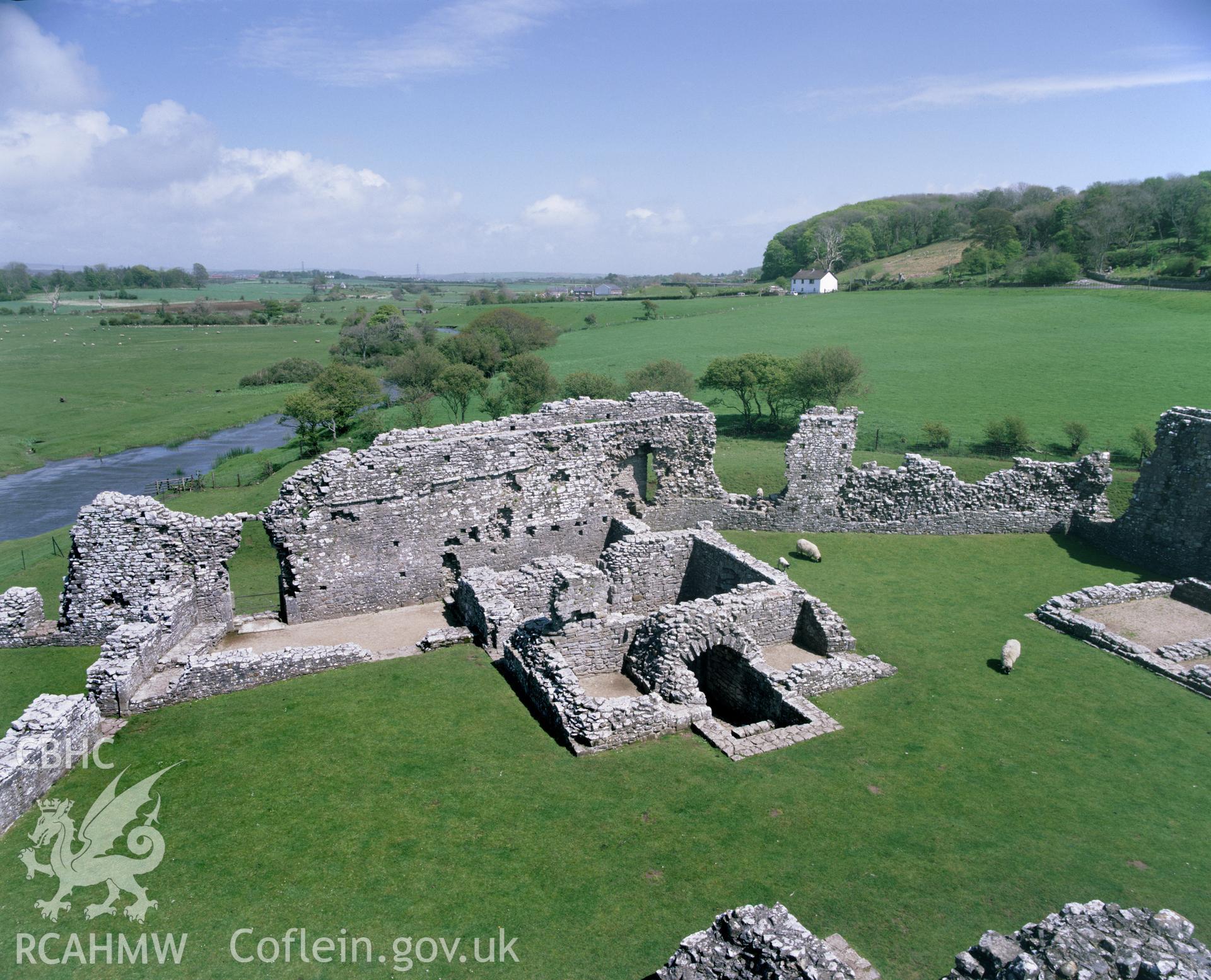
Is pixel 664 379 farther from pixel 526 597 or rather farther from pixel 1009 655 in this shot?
pixel 1009 655

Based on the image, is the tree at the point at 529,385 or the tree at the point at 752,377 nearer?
the tree at the point at 752,377

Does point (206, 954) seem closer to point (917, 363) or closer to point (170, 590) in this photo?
point (170, 590)

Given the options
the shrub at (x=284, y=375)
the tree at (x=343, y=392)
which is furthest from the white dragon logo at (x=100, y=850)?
the shrub at (x=284, y=375)

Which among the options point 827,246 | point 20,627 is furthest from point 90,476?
point 827,246

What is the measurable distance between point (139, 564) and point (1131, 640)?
2386cm

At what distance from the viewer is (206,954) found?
847 cm

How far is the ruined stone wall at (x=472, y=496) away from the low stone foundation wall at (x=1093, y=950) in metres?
14.7

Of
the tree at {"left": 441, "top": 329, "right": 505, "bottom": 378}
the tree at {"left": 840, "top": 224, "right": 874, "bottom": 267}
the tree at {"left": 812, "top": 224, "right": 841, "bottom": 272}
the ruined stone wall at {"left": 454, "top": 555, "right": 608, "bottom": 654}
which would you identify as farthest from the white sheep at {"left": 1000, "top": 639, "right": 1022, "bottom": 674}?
the tree at {"left": 840, "top": 224, "right": 874, "bottom": 267}

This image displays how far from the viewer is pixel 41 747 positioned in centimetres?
1125

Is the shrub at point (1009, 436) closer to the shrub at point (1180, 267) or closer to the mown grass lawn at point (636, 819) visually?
the mown grass lawn at point (636, 819)

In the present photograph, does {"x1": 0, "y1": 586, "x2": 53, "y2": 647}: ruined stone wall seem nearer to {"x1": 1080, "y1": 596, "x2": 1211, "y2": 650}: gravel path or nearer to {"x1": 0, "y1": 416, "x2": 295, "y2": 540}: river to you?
{"x1": 0, "y1": 416, "x2": 295, "y2": 540}: river

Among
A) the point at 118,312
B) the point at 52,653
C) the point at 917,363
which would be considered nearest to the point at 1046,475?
the point at 52,653

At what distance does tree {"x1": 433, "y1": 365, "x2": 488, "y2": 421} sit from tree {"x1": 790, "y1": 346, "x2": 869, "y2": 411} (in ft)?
75.5

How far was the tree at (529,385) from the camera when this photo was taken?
49625mm
